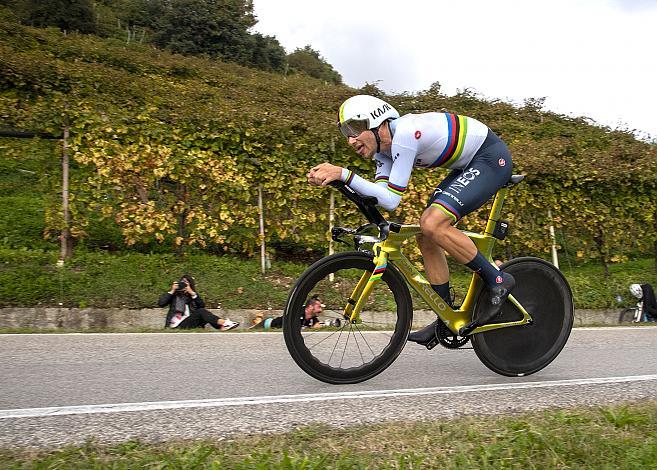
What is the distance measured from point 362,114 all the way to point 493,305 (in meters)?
1.64

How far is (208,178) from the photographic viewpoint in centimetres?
999

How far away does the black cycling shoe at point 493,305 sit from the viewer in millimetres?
4426

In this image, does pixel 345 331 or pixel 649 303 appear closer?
pixel 345 331

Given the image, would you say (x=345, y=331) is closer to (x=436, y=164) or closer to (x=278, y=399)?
(x=278, y=399)

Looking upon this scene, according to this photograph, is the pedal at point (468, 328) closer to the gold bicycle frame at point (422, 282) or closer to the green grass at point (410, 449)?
the gold bicycle frame at point (422, 282)

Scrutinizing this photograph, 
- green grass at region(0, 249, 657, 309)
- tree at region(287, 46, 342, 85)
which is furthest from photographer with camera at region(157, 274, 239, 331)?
tree at region(287, 46, 342, 85)

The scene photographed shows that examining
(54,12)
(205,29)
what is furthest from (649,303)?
(54,12)

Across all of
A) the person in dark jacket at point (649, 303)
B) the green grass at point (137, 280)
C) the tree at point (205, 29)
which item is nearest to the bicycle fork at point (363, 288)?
the green grass at point (137, 280)

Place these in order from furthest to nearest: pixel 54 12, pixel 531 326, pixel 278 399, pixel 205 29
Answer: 1. pixel 205 29
2. pixel 54 12
3. pixel 531 326
4. pixel 278 399

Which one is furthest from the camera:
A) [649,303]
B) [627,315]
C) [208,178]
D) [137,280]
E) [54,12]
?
[54,12]

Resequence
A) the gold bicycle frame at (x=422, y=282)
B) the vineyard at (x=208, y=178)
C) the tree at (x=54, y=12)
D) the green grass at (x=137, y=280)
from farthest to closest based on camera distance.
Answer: the tree at (x=54, y=12)
the vineyard at (x=208, y=178)
the green grass at (x=137, y=280)
the gold bicycle frame at (x=422, y=282)

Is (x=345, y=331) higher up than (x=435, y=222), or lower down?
lower down

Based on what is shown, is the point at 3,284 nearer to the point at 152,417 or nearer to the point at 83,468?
the point at 152,417

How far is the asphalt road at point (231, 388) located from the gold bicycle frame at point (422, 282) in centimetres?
46
